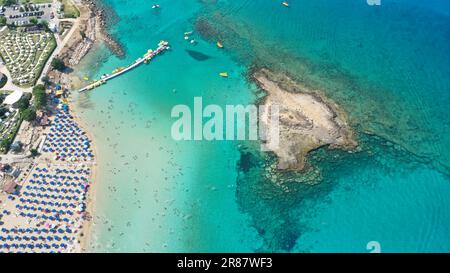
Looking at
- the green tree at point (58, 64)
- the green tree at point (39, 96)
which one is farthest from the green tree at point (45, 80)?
the green tree at point (58, 64)

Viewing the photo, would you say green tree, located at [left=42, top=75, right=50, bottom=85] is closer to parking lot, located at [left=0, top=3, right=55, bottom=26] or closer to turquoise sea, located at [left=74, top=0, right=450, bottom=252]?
turquoise sea, located at [left=74, top=0, right=450, bottom=252]

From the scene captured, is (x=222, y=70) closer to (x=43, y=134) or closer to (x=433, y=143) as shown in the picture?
(x=43, y=134)

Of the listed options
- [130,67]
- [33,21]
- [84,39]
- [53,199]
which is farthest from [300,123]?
[33,21]

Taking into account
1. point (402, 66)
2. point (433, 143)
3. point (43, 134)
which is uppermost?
point (402, 66)

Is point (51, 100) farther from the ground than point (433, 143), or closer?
closer

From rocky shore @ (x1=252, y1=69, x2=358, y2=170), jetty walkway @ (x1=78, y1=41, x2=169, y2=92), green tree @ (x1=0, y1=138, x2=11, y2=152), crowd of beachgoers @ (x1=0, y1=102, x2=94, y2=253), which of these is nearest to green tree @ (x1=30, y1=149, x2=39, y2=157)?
crowd of beachgoers @ (x1=0, y1=102, x2=94, y2=253)

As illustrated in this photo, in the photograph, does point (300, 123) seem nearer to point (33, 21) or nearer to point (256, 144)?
point (256, 144)
